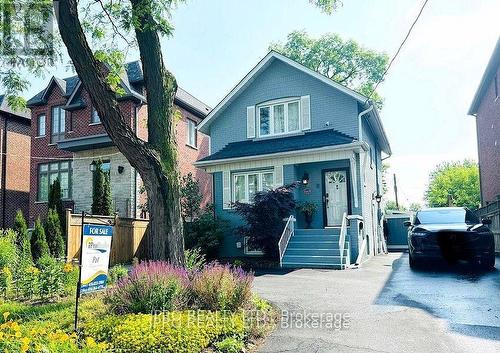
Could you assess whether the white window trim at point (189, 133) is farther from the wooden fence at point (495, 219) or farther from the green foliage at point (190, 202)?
the wooden fence at point (495, 219)

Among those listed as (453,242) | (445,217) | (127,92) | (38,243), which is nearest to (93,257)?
(38,243)

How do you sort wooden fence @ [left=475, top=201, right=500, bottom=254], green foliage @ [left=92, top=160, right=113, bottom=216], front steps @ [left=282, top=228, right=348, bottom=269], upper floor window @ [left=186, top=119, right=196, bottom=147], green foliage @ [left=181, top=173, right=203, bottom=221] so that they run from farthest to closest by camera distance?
upper floor window @ [left=186, top=119, right=196, bottom=147], green foliage @ [left=181, top=173, right=203, bottom=221], green foliage @ [left=92, top=160, right=113, bottom=216], wooden fence @ [left=475, top=201, right=500, bottom=254], front steps @ [left=282, top=228, right=348, bottom=269]

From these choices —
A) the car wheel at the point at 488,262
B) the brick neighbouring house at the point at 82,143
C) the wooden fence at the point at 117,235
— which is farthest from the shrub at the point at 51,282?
the brick neighbouring house at the point at 82,143

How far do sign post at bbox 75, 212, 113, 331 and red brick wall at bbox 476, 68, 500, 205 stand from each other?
17.6 metres

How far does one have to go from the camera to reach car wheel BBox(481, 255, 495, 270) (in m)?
10.5

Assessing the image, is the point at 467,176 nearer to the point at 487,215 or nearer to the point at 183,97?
the point at 487,215

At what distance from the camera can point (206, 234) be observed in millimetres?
14562

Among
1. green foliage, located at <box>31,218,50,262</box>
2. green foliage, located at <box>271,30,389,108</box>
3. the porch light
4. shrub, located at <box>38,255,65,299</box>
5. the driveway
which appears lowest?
the driveway

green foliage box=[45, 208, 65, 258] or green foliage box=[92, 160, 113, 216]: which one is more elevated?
green foliage box=[92, 160, 113, 216]

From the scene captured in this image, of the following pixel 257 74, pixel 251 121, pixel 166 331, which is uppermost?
pixel 257 74

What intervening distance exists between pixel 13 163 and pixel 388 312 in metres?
22.3

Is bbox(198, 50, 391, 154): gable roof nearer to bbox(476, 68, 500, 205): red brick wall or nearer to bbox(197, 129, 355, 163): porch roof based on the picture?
bbox(197, 129, 355, 163): porch roof

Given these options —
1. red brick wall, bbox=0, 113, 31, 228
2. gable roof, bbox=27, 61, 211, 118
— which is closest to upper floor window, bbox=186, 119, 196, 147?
gable roof, bbox=27, 61, 211, 118

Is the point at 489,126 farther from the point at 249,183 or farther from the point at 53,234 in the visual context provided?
the point at 53,234
